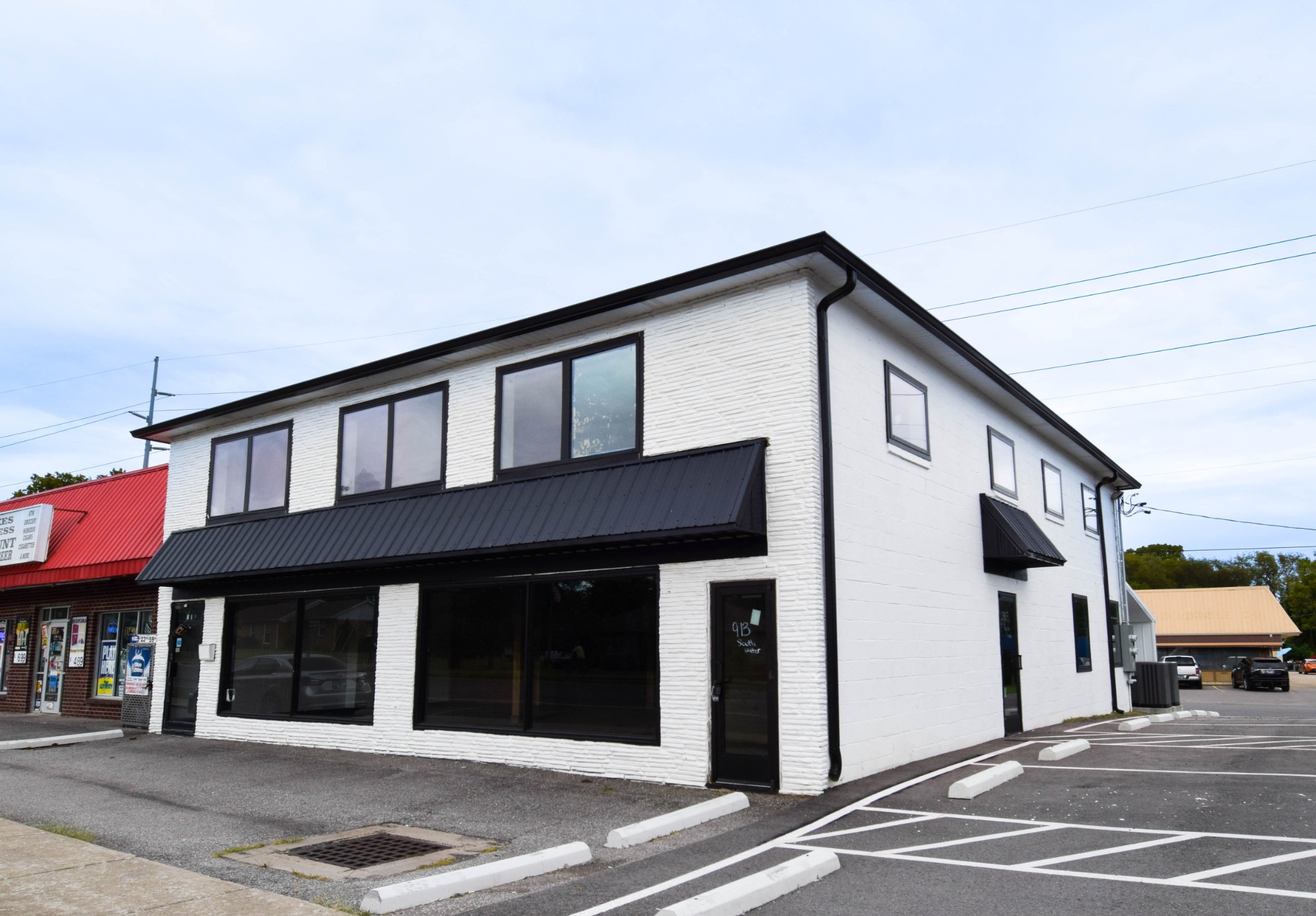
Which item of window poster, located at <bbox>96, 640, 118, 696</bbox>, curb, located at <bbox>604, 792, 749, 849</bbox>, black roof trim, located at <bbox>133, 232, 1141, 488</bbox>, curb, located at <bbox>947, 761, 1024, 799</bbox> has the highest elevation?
black roof trim, located at <bbox>133, 232, 1141, 488</bbox>

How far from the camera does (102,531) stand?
20812 mm

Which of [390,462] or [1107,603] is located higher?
[390,462]

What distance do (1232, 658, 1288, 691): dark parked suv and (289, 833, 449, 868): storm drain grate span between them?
47036 millimetres

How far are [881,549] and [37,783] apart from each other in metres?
10.6

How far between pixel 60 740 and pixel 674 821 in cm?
1239

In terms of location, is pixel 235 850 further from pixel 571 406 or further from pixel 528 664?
pixel 571 406

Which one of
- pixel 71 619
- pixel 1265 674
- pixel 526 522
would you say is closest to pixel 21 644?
pixel 71 619

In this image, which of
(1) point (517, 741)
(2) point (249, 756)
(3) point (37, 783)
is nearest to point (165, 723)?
(2) point (249, 756)

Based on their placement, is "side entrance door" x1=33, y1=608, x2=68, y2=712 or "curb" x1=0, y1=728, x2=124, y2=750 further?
"side entrance door" x1=33, y1=608, x2=68, y2=712

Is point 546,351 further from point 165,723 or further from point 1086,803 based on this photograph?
point 165,723

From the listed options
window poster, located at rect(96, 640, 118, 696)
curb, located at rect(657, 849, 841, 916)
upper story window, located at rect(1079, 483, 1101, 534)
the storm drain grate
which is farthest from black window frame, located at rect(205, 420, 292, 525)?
upper story window, located at rect(1079, 483, 1101, 534)

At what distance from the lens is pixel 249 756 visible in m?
13.9

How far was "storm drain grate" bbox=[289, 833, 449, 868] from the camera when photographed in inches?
300

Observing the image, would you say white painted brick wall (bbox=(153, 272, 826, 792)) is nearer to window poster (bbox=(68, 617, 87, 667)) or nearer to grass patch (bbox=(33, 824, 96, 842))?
grass patch (bbox=(33, 824, 96, 842))
